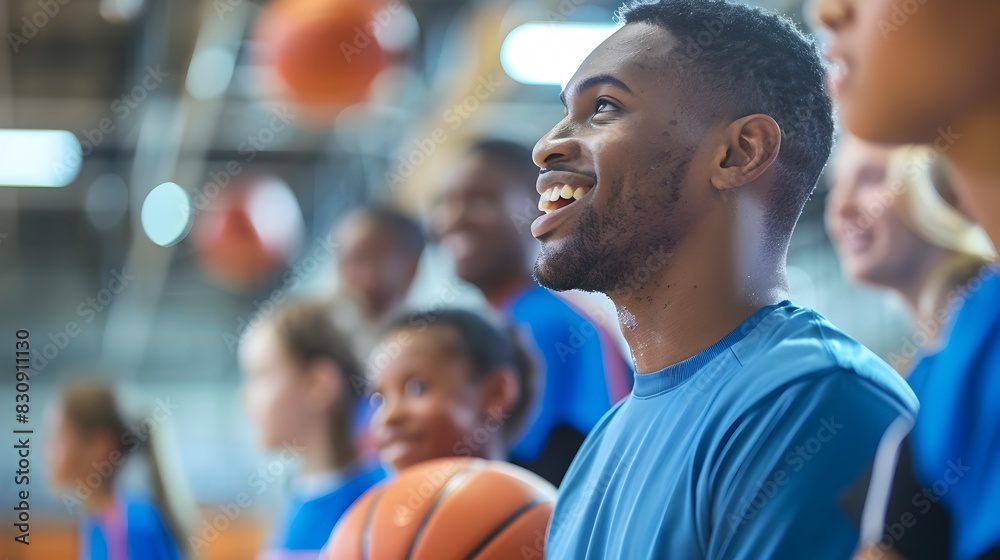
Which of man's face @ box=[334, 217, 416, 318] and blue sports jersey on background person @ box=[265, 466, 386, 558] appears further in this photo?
man's face @ box=[334, 217, 416, 318]

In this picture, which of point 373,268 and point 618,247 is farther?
point 373,268

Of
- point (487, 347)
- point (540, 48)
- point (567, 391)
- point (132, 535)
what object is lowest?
point (132, 535)

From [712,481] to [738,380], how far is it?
112mm

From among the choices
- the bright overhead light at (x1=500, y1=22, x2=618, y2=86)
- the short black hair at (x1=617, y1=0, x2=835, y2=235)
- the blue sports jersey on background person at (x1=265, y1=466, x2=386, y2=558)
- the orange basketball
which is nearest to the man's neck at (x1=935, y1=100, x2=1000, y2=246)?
the short black hair at (x1=617, y1=0, x2=835, y2=235)

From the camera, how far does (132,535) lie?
2.85 meters

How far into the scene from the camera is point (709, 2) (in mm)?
1170

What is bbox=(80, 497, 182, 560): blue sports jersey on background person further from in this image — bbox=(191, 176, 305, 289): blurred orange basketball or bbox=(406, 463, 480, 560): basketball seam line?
bbox=(406, 463, 480, 560): basketball seam line

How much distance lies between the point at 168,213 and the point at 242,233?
3400mm

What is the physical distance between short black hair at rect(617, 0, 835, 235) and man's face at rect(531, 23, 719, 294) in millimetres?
25

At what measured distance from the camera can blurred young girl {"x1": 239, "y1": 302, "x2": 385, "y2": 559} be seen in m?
2.15

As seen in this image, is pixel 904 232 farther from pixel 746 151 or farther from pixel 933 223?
pixel 746 151

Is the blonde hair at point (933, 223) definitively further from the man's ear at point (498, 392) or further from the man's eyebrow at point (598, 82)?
the man's ear at point (498, 392)

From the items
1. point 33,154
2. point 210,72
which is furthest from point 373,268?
point 33,154

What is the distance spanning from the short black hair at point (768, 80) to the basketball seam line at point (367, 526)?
684 mm
